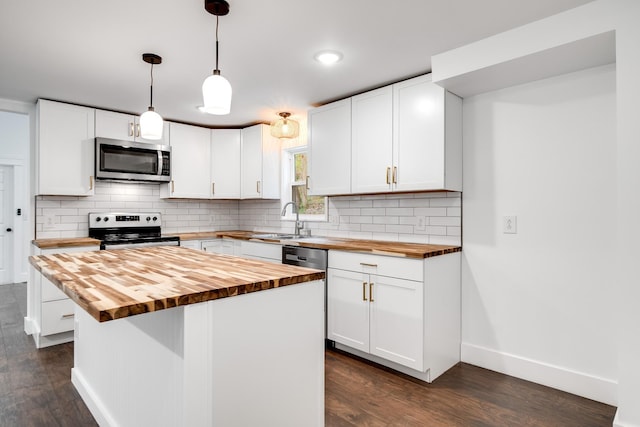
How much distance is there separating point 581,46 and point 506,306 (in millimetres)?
1719

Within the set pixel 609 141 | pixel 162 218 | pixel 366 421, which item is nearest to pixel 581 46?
pixel 609 141

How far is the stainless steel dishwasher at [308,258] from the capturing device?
122 inches

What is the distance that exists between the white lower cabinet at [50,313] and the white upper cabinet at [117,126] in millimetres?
1220

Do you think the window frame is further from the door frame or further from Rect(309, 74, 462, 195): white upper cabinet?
the door frame

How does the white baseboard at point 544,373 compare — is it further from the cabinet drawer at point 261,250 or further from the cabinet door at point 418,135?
the cabinet drawer at point 261,250

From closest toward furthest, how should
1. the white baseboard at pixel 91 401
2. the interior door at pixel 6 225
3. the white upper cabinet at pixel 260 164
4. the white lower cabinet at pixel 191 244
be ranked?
the white baseboard at pixel 91 401 < the white lower cabinet at pixel 191 244 < the white upper cabinet at pixel 260 164 < the interior door at pixel 6 225

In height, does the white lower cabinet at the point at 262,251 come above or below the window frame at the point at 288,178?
below

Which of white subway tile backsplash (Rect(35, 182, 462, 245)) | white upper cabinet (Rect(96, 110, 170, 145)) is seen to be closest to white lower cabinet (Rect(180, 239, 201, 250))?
white subway tile backsplash (Rect(35, 182, 462, 245))

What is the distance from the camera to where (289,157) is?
4.59m

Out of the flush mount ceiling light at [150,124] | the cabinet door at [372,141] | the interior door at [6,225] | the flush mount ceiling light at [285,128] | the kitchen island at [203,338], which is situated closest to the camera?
the kitchen island at [203,338]

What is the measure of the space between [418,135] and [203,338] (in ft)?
7.16

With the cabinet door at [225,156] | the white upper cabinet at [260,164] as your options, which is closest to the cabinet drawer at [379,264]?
the white upper cabinet at [260,164]

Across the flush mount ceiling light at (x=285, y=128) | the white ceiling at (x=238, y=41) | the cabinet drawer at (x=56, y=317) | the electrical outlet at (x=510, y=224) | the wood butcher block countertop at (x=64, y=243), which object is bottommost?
the cabinet drawer at (x=56, y=317)

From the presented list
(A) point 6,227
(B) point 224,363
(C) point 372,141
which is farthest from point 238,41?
(A) point 6,227
